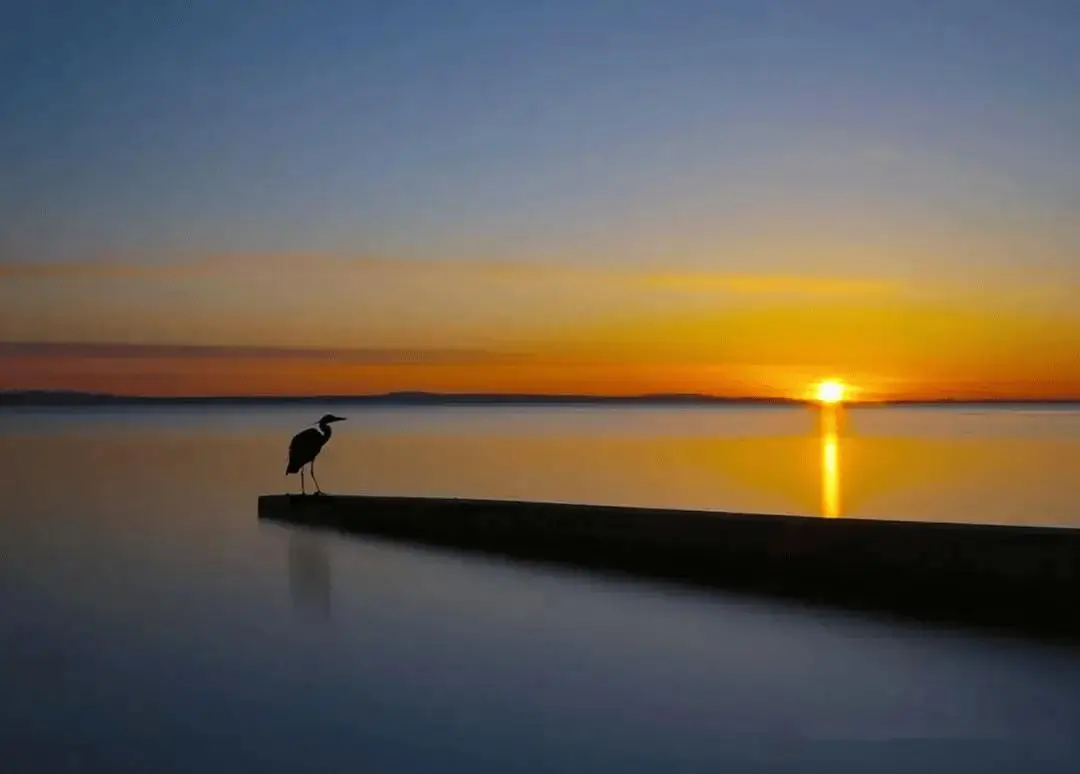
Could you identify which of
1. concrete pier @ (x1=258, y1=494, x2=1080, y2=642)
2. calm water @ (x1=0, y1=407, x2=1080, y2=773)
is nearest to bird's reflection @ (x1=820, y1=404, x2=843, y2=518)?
concrete pier @ (x1=258, y1=494, x2=1080, y2=642)

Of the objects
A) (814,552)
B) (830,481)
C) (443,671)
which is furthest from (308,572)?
(830,481)

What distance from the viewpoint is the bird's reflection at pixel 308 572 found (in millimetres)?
10402

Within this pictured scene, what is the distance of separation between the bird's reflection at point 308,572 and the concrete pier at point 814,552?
2.90 feet

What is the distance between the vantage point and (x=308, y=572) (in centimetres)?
1180

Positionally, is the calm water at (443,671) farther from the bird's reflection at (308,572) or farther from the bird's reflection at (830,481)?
the bird's reflection at (830,481)

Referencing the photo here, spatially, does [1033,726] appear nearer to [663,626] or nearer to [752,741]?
[752,741]

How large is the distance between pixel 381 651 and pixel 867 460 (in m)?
23.0

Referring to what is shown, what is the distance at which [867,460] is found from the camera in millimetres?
29375

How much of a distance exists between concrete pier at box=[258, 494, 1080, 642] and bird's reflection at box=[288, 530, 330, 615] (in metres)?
0.89

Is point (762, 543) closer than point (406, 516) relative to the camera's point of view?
Yes

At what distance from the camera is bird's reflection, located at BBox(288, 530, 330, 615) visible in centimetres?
1040

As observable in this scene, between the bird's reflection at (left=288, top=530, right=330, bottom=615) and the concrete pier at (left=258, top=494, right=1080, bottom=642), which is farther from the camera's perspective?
the bird's reflection at (left=288, top=530, right=330, bottom=615)

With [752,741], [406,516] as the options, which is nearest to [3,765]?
[752,741]

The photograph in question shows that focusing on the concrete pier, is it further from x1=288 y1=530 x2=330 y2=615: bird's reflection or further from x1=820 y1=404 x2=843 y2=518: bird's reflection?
x1=820 y1=404 x2=843 y2=518: bird's reflection
